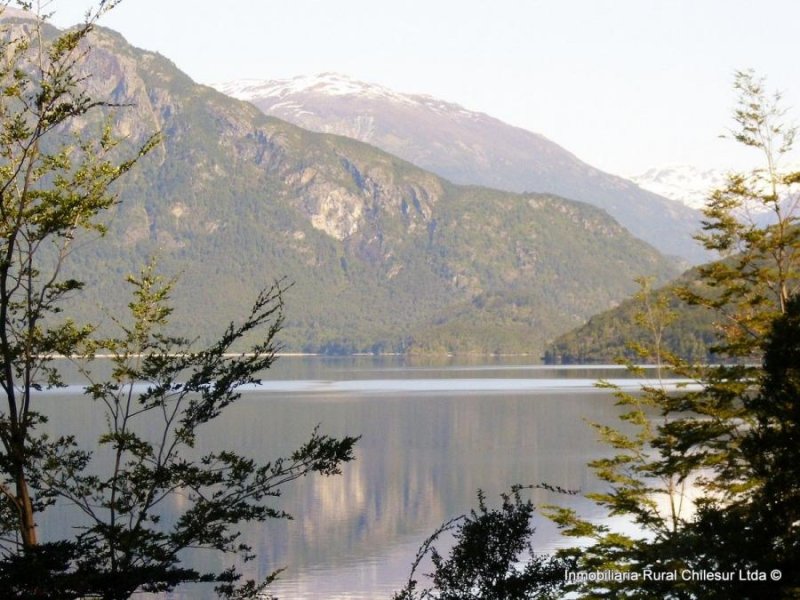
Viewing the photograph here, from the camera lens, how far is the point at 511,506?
64.5 feet

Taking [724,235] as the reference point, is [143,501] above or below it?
below

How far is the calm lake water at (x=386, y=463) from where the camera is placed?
50281mm

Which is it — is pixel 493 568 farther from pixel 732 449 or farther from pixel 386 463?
pixel 386 463

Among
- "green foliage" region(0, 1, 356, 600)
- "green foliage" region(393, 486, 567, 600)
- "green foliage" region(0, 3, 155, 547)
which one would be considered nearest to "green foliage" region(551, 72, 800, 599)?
"green foliage" region(393, 486, 567, 600)

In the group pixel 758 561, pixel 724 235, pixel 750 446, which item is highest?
pixel 724 235

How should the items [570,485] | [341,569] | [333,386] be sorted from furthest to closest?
[333,386] < [570,485] < [341,569]

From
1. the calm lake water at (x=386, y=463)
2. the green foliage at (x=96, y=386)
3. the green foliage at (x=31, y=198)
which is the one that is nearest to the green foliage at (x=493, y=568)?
the green foliage at (x=96, y=386)

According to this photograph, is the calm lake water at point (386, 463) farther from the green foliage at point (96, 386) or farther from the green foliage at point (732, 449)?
the green foliage at point (96, 386)

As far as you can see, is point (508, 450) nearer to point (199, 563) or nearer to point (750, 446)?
point (199, 563)

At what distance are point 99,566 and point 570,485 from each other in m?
53.2

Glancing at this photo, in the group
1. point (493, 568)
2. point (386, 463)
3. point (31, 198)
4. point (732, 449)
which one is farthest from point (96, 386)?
point (386, 463)

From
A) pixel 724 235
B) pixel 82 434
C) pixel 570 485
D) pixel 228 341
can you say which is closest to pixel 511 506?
A: pixel 228 341

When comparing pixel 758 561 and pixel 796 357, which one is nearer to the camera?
pixel 758 561

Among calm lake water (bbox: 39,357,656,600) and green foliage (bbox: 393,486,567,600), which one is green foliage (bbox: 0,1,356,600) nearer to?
green foliage (bbox: 393,486,567,600)
